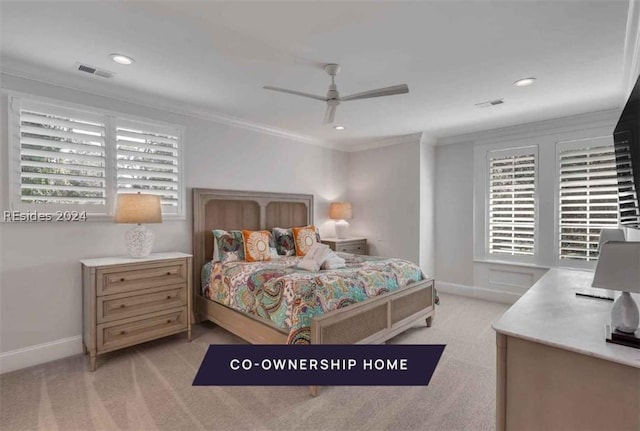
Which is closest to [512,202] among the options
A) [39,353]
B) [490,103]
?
[490,103]

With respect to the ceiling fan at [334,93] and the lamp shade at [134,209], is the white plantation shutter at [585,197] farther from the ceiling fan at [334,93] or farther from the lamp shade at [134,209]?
the lamp shade at [134,209]

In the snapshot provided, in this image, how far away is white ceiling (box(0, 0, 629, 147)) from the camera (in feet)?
6.36

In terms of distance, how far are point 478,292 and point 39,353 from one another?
544 cm

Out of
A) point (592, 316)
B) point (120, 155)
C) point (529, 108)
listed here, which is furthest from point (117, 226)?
point (529, 108)

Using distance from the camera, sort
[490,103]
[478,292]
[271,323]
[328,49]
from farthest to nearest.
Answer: [478,292], [490,103], [271,323], [328,49]

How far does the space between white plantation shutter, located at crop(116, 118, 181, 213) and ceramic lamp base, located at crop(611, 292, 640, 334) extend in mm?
3821

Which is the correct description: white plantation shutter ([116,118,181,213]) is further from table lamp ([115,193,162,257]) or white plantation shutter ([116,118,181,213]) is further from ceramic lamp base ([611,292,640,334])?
ceramic lamp base ([611,292,640,334])

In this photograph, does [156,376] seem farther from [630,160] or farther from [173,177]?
[630,160]

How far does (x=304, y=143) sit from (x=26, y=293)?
388 cm

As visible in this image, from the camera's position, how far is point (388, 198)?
5367mm

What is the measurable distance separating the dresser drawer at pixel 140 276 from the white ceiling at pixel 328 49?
1786mm

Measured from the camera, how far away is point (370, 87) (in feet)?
10.1

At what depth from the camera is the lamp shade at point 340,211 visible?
5.35 metres

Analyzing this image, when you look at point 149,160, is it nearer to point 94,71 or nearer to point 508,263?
point 94,71
